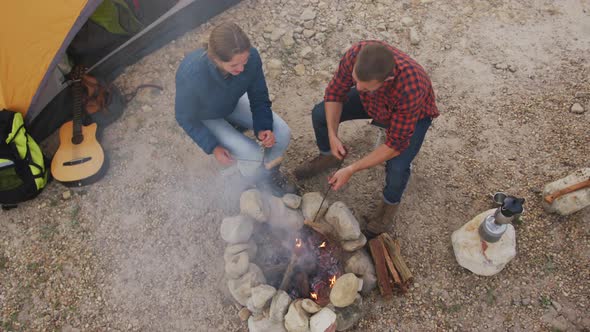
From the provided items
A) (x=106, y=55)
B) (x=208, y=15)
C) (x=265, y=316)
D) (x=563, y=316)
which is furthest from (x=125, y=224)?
(x=563, y=316)

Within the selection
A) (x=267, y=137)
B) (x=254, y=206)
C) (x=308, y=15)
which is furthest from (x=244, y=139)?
(x=308, y=15)

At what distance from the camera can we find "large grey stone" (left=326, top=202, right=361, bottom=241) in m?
3.28

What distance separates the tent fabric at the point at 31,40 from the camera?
12.2 ft

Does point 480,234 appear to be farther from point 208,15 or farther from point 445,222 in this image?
point 208,15

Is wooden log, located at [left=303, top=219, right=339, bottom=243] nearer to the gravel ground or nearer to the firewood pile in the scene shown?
the firewood pile

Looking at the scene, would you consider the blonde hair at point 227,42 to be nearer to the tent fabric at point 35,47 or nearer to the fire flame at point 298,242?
the fire flame at point 298,242

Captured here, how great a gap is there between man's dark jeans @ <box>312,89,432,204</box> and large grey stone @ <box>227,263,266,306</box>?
4.17 ft

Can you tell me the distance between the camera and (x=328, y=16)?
16.9 ft

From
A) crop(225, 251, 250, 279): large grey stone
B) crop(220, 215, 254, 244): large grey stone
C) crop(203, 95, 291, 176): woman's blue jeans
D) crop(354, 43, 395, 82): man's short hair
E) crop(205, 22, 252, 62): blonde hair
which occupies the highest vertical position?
crop(205, 22, 252, 62): blonde hair

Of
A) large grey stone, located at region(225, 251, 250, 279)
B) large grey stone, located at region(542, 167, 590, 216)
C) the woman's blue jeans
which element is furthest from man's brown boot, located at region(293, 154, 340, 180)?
large grey stone, located at region(542, 167, 590, 216)

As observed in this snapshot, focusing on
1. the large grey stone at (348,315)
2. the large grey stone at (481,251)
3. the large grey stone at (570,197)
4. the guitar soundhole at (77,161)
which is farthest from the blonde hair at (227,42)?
the large grey stone at (570,197)

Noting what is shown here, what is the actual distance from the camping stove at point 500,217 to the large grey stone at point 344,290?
1132 millimetres

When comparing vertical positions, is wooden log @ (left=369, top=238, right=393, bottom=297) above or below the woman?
below

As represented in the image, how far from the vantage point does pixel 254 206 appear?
3.27 meters
